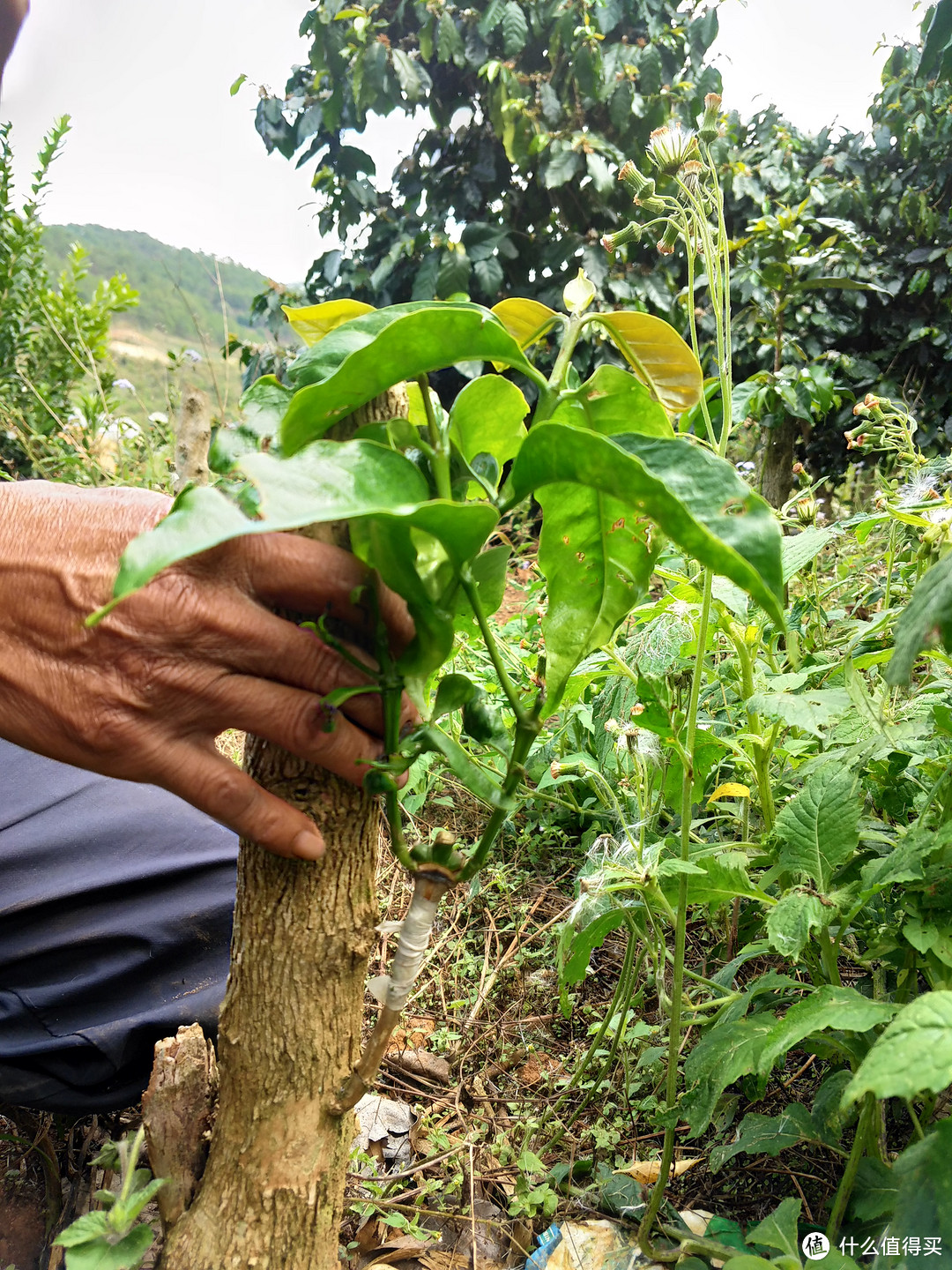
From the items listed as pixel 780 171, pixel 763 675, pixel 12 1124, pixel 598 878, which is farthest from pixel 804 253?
pixel 12 1124

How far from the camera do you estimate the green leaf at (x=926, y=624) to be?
1.75 feet

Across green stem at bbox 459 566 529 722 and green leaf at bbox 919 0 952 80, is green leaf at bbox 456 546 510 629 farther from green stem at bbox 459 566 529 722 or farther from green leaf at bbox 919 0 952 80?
green leaf at bbox 919 0 952 80

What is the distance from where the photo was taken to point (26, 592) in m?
0.65

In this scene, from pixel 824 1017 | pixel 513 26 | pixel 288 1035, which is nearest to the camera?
pixel 824 1017

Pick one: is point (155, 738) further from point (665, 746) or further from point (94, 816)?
point (94, 816)

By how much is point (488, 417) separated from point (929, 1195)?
649 millimetres

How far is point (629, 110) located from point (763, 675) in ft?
13.6

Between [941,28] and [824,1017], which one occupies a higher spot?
[941,28]

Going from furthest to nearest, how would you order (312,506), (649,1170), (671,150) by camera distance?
1. (649,1170)
2. (671,150)
3. (312,506)

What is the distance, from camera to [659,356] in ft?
2.27

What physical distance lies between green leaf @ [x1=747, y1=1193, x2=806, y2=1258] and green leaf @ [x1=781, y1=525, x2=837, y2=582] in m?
0.60

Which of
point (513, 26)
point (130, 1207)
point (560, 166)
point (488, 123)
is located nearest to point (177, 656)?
point (130, 1207)

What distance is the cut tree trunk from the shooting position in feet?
12.7

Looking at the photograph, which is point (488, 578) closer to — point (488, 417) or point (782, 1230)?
point (488, 417)
